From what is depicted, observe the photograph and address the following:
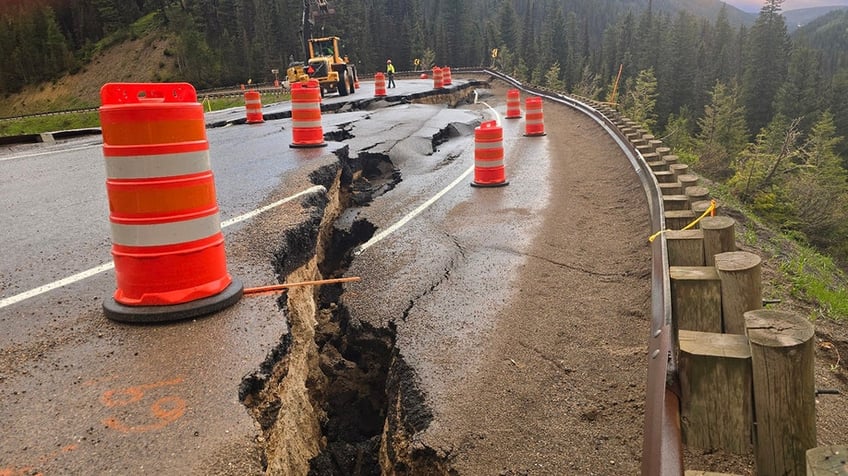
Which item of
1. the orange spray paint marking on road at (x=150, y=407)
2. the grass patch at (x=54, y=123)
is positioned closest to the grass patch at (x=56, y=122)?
the grass patch at (x=54, y=123)

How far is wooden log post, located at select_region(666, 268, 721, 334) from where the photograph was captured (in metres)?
2.96

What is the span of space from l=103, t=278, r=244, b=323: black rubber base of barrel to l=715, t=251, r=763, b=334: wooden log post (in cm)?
310

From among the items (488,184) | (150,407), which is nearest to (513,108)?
(488,184)

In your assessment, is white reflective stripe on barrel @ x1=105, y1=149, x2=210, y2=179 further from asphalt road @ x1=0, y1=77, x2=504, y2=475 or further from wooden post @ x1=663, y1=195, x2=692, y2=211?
wooden post @ x1=663, y1=195, x2=692, y2=211

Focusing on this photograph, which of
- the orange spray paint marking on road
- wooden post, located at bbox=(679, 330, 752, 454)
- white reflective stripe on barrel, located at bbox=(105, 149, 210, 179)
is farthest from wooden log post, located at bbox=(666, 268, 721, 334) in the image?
white reflective stripe on barrel, located at bbox=(105, 149, 210, 179)

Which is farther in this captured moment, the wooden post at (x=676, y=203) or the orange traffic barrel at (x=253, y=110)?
the orange traffic barrel at (x=253, y=110)

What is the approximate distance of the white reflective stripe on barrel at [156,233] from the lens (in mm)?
3809

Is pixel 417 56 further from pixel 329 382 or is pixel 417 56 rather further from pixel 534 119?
pixel 329 382

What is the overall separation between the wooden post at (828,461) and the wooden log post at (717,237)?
83.2 inches

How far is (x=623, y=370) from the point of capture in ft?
12.7

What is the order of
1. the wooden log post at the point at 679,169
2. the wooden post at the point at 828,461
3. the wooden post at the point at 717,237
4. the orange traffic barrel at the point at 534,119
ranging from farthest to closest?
the orange traffic barrel at the point at 534,119 < the wooden log post at the point at 679,169 < the wooden post at the point at 717,237 < the wooden post at the point at 828,461

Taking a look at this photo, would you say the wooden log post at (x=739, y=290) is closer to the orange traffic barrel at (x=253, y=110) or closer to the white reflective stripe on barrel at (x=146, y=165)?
the white reflective stripe on barrel at (x=146, y=165)

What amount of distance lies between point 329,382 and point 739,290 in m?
3.11

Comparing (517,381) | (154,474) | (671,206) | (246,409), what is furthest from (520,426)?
(671,206)
